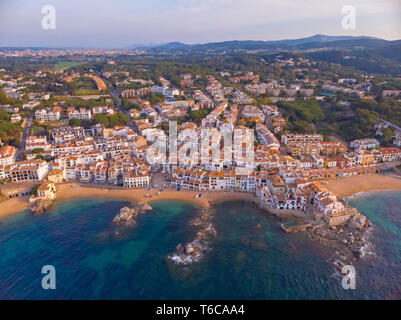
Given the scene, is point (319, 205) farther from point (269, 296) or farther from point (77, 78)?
point (77, 78)

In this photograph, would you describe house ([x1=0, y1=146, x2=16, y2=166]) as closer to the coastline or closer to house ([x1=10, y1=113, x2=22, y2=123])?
the coastline

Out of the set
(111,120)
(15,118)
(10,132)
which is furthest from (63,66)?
(10,132)

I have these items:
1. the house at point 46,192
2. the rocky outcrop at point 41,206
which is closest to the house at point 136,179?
the house at point 46,192

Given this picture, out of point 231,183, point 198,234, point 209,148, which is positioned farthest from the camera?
point 209,148

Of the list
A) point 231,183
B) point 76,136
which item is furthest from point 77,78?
point 231,183

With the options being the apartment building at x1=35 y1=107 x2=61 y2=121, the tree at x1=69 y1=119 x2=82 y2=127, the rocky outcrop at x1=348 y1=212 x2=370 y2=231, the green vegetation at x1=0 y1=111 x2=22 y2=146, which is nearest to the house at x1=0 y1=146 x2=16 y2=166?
the green vegetation at x1=0 y1=111 x2=22 y2=146
